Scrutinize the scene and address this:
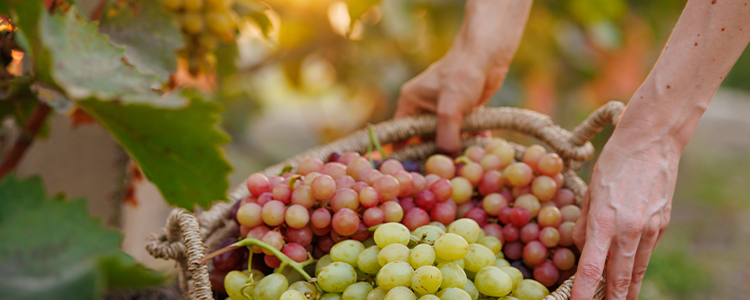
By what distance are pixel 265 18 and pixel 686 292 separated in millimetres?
1840

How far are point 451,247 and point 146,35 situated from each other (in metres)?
0.57

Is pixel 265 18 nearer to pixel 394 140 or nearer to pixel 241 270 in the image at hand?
pixel 394 140

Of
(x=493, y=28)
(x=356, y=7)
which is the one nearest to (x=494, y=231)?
(x=493, y=28)

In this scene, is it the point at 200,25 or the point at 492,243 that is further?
the point at 200,25

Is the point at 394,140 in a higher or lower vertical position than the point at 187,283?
higher

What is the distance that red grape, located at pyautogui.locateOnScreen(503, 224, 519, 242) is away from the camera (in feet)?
2.44

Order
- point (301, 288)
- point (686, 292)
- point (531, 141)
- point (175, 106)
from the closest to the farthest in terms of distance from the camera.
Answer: point (175, 106), point (301, 288), point (686, 292), point (531, 141)

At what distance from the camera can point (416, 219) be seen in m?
0.69

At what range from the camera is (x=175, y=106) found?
0.34m

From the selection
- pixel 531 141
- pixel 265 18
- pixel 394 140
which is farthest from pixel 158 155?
pixel 531 141

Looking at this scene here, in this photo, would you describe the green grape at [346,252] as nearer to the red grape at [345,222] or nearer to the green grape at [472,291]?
the red grape at [345,222]

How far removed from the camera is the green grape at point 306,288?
0.58m

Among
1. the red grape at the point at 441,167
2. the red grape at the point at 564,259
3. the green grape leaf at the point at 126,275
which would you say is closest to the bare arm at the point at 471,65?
the red grape at the point at 441,167

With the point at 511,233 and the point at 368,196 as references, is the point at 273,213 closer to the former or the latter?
the point at 368,196
